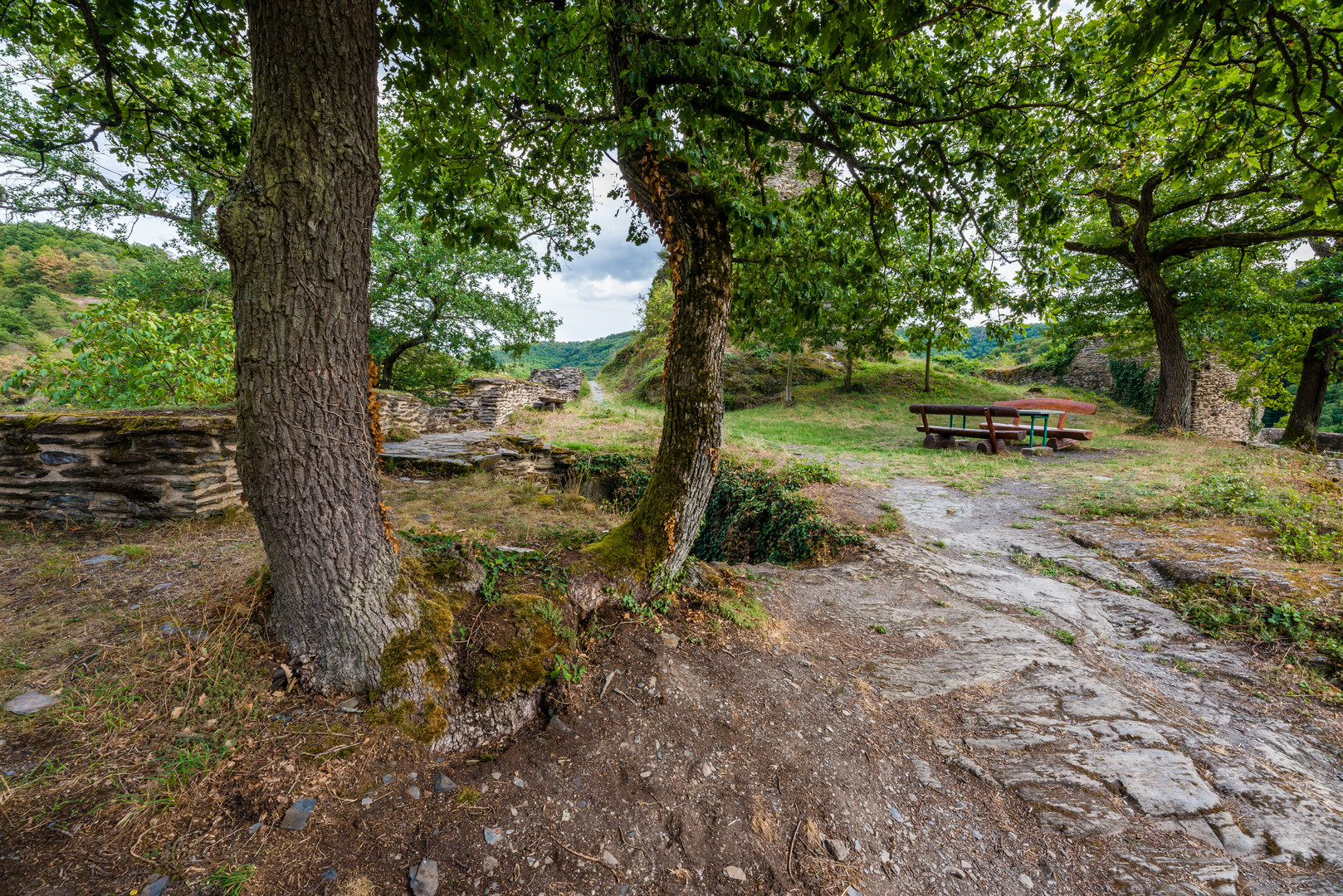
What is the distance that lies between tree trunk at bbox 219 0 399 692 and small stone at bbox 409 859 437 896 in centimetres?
Result: 79

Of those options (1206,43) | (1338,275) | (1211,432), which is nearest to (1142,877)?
(1206,43)

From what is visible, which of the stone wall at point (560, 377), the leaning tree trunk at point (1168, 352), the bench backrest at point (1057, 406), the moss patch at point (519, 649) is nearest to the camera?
the moss patch at point (519, 649)

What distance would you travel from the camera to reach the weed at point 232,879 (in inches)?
54.4

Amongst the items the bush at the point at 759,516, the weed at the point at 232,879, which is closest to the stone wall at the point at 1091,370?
the bush at the point at 759,516

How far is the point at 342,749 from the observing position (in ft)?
6.13

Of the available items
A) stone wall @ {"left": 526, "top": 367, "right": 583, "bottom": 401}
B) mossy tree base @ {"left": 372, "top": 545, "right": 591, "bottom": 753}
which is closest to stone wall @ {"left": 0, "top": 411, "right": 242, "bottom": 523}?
mossy tree base @ {"left": 372, "top": 545, "right": 591, "bottom": 753}

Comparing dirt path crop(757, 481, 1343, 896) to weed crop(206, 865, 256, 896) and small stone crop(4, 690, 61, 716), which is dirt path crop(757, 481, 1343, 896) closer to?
weed crop(206, 865, 256, 896)

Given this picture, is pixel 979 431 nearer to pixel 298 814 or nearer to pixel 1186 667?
pixel 1186 667

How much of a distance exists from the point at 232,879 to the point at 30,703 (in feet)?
4.05

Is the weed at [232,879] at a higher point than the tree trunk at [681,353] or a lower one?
lower

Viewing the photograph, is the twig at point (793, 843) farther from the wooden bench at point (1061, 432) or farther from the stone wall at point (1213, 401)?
the stone wall at point (1213, 401)

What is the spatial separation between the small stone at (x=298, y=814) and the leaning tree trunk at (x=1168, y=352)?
17301mm

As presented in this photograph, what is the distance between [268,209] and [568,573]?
93.2 inches

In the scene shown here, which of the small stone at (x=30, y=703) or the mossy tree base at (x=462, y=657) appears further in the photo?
the mossy tree base at (x=462, y=657)
